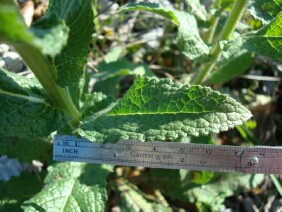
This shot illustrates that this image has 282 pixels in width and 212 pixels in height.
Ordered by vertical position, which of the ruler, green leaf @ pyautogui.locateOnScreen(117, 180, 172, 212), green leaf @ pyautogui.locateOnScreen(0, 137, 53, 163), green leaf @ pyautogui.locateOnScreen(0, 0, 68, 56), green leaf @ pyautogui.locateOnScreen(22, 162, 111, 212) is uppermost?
green leaf @ pyautogui.locateOnScreen(0, 0, 68, 56)

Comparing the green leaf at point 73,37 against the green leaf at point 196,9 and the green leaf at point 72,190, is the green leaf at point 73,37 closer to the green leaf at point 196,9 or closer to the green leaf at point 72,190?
the green leaf at point 72,190

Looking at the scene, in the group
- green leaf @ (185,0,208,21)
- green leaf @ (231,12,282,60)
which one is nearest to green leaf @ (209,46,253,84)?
green leaf @ (185,0,208,21)

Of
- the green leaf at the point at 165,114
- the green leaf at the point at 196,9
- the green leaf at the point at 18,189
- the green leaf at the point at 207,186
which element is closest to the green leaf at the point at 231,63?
the green leaf at the point at 196,9

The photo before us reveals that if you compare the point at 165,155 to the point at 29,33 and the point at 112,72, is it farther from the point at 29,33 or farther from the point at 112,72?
the point at 29,33

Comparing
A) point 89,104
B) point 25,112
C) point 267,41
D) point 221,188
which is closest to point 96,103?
point 89,104

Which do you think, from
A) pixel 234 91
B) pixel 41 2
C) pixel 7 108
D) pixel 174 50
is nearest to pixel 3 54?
pixel 41 2

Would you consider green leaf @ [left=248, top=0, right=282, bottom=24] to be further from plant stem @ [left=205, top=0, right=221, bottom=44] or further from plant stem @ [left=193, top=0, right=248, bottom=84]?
plant stem @ [left=205, top=0, right=221, bottom=44]
